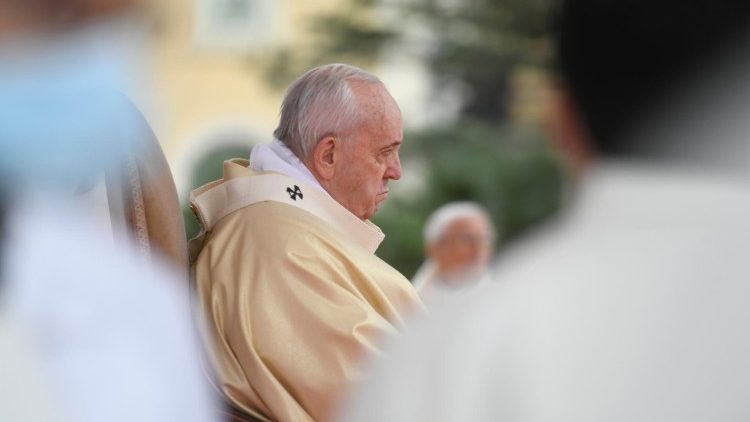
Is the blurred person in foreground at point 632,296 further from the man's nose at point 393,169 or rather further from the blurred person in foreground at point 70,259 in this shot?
the man's nose at point 393,169

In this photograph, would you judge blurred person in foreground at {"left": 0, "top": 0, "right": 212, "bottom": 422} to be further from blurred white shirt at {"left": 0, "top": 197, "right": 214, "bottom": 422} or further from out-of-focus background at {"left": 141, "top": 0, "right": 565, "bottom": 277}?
out-of-focus background at {"left": 141, "top": 0, "right": 565, "bottom": 277}

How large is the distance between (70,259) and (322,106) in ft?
6.06

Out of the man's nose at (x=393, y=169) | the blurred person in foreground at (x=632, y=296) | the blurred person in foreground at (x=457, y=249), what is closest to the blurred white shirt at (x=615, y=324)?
the blurred person in foreground at (x=632, y=296)

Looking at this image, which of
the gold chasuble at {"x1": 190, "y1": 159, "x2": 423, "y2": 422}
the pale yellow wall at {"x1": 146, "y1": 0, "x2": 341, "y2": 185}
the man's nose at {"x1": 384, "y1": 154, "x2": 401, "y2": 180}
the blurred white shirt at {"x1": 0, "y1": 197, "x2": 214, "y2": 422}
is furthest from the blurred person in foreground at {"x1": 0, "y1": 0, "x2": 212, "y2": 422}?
the pale yellow wall at {"x1": 146, "y1": 0, "x2": 341, "y2": 185}

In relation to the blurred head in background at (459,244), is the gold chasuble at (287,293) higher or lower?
higher

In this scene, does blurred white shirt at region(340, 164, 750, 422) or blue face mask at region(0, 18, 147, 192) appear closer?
blurred white shirt at region(340, 164, 750, 422)

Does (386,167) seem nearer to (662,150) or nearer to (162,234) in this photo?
(162,234)

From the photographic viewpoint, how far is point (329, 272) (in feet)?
11.7

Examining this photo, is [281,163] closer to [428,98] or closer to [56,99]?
[56,99]

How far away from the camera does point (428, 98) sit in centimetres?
1873

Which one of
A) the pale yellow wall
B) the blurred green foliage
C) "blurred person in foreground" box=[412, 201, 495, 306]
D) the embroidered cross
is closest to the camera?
the embroidered cross

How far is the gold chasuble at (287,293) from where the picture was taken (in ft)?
11.2

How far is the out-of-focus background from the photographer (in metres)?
16.5

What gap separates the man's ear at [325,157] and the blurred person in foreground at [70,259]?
5.11 ft
